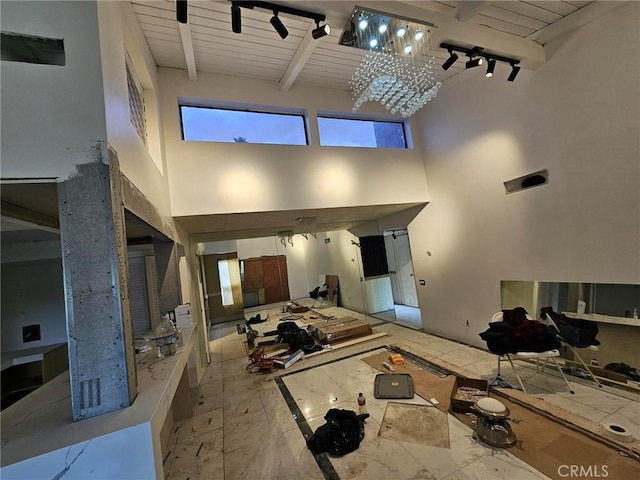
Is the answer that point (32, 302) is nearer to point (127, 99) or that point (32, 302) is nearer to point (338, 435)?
point (127, 99)

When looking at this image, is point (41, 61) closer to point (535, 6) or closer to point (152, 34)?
point (152, 34)

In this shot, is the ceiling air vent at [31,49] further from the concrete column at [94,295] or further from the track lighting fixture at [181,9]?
the track lighting fixture at [181,9]

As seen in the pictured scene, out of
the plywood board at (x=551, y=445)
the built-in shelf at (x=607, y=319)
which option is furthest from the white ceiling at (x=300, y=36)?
the plywood board at (x=551, y=445)

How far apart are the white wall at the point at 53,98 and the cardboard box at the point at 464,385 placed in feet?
12.4

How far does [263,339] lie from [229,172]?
Answer: 388 centimetres

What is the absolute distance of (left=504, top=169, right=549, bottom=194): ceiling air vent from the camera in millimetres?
3393

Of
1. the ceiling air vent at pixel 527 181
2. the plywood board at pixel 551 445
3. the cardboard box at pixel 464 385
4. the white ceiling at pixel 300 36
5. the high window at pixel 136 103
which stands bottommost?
the plywood board at pixel 551 445

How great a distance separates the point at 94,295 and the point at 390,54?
3110 mm

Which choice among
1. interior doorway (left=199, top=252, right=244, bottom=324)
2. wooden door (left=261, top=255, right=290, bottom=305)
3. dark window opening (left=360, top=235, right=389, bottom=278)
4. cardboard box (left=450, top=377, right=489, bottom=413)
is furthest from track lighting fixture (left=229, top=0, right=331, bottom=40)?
wooden door (left=261, top=255, right=290, bottom=305)

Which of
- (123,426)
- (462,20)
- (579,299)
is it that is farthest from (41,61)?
(579,299)

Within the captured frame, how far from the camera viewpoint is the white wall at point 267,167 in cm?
357

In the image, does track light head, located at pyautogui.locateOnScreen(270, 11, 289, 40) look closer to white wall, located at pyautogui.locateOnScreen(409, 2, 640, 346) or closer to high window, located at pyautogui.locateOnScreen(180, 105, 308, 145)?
high window, located at pyautogui.locateOnScreen(180, 105, 308, 145)

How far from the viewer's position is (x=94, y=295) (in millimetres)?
1275

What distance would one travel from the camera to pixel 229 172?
3738 millimetres
